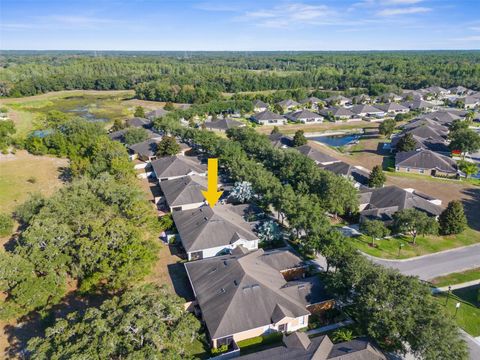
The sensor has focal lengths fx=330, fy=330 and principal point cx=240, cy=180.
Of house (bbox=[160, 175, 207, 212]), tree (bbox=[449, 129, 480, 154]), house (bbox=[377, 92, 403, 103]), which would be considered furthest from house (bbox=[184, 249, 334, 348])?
house (bbox=[377, 92, 403, 103])

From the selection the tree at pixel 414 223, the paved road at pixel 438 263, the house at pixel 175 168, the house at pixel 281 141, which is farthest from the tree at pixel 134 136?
the paved road at pixel 438 263

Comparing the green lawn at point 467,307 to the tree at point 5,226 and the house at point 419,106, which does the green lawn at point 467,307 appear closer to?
the tree at point 5,226

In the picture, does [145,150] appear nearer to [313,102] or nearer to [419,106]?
[313,102]

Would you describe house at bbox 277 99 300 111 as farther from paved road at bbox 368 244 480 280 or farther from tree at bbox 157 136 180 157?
paved road at bbox 368 244 480 280

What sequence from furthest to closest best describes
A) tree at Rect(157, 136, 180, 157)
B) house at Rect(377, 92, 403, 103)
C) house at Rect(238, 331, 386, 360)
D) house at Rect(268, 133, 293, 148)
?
house at Rect(377, 92, 403, 103)
house at Rect(268, 133, 293, 148)
tree at Rect(157, 136, 180, 157)
house at Rect(238, 331, 386, 360)

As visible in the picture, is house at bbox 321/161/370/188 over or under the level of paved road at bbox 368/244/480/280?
over

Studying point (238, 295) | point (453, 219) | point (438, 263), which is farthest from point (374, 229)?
point (238, 295)
